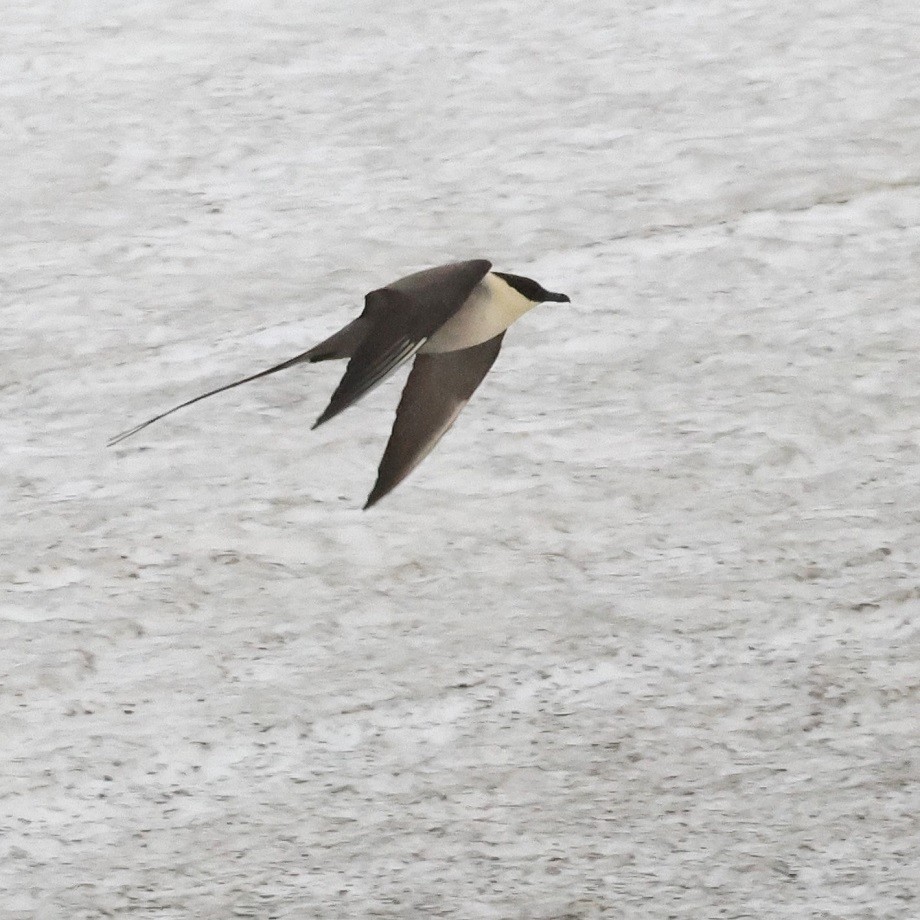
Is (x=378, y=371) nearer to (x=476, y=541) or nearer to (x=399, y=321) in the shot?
(x=399, y=321)

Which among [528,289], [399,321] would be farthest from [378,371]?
[528,289]

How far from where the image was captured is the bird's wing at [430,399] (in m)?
0.59

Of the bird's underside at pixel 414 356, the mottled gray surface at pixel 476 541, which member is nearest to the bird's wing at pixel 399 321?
the bird's underside at pixel 414 356

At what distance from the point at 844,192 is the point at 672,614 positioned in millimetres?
280

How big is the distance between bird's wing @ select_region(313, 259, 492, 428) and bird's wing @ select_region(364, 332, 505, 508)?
A: 0.02m

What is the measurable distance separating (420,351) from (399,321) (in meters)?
0.02

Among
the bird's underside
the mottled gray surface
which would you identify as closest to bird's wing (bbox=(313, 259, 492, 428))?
the bird's underside

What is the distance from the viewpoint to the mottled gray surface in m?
0.75

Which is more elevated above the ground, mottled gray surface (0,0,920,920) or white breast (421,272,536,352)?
white breast (421,272,536,352)

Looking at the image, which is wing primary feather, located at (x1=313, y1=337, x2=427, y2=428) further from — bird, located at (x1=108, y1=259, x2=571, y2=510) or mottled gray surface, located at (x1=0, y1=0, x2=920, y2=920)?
mottled gray surface, located at (x1=0, y1=0, x2=920, y2=920)

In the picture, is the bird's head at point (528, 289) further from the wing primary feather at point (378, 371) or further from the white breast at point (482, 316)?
the wing primary feather at point (378, 371)

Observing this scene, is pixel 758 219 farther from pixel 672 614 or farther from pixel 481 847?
pixel 481 847

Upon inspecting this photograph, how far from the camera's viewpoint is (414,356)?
599 mm

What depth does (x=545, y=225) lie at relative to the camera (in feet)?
2.62
